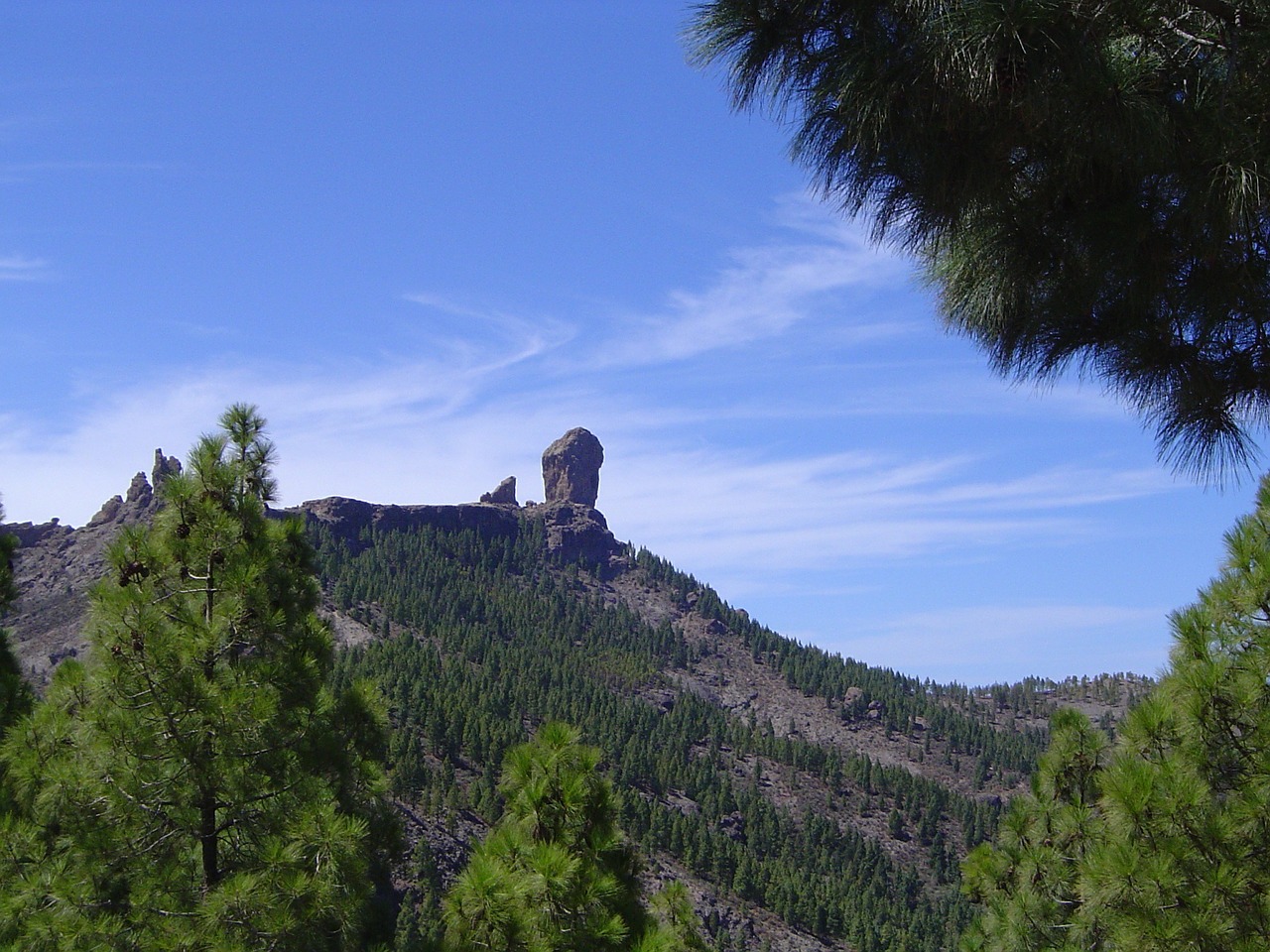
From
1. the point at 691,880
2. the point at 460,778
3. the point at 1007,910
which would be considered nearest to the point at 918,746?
the point at 691,880

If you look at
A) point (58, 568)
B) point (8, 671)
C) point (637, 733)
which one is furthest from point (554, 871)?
point (58, 568)

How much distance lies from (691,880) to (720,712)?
58.8 metres

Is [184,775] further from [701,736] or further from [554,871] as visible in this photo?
[701,736]

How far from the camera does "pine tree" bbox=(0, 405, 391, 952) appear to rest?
6.45 m

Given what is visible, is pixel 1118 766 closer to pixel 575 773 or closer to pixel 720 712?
pixel 575 773

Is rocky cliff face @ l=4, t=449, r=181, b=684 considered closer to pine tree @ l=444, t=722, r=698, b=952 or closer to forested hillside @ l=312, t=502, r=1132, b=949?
forested hillside @ l=312, t=502, r=1132, b=949

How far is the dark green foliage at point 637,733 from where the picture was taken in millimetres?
99812

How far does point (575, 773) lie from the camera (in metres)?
7.63

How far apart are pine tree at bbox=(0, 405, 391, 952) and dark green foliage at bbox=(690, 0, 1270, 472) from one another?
4.80 metres

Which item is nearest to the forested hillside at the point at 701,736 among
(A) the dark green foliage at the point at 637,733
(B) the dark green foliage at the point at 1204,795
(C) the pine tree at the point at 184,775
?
(A) the dark green foliage at the point at 637,733

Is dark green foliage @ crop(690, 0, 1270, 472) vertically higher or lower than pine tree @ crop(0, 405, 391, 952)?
higher

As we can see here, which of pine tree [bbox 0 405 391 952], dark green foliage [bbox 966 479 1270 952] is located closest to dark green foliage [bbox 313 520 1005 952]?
pine tree [bbox 0 405 391 952]

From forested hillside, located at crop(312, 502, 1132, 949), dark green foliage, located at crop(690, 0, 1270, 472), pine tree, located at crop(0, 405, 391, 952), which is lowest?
forested hillside, located at crop(312, 502, 1132, 949)

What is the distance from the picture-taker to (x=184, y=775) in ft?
22.1
